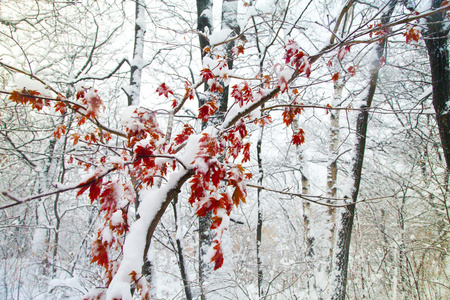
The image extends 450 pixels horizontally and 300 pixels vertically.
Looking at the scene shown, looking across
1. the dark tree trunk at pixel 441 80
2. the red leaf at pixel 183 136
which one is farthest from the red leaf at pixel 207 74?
the dark tree trunk at pixel 441 80

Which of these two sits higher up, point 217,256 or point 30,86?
point 30,86

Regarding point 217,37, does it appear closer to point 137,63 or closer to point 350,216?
point 137,63

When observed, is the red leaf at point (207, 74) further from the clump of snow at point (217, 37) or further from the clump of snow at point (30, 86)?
the clump of snow at point (30, 86)

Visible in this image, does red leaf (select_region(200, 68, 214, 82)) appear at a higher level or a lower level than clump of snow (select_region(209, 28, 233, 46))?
lower

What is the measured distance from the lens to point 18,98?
5.27ft

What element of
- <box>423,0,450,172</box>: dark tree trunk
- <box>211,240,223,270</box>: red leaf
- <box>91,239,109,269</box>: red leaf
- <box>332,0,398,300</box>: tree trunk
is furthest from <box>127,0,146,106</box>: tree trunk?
<box>423,0,450,172</box>: dark tree trunk

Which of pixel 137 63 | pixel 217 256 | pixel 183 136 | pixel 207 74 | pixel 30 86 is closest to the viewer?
pixel 217 256

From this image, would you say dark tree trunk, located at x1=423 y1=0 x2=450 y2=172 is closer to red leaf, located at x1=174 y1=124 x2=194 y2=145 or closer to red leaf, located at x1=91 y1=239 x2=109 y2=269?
red leaf, located at x1=174 y1=124 x2=194 y2=145

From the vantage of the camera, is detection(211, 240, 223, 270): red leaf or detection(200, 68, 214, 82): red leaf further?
detection(200, 68, 214, 82): red leaf

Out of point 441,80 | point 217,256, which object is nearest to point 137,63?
point 217,256

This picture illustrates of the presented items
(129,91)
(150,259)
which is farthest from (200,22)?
(150,259)

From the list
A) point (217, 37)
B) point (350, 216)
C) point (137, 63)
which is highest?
point (137, 63)

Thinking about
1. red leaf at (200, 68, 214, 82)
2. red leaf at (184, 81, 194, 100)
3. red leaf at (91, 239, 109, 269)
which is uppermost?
red leaf at (200, 68, 214, 82)

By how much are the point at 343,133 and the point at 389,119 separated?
1760mm
